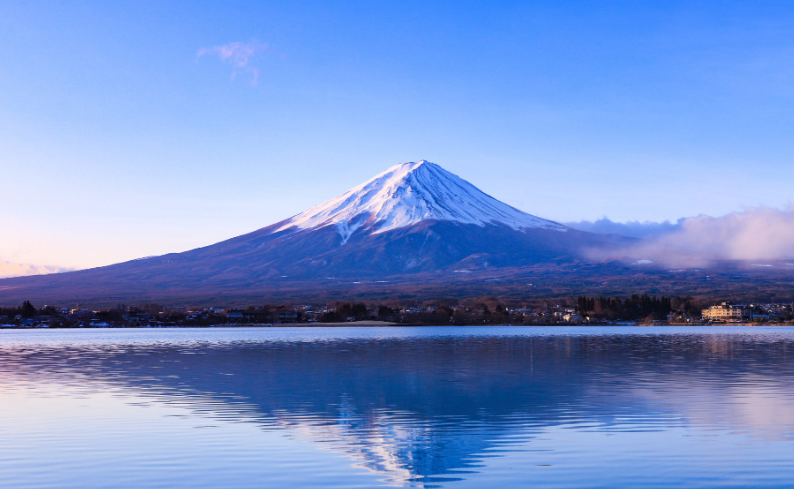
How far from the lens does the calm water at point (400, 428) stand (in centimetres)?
1666

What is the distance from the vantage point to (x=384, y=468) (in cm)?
1725

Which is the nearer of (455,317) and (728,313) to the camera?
(728,313)

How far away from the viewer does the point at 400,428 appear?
75.0ft

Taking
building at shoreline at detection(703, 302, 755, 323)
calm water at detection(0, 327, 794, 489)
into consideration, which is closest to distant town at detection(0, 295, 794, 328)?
building at shoreline at detection(703, 302, 755, 323)

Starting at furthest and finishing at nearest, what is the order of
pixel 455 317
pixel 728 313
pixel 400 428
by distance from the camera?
pixel 455 317
pixel 728 313
pixel 400 428

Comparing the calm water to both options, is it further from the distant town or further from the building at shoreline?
the building at shoreline

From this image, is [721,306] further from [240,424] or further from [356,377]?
[240,424]

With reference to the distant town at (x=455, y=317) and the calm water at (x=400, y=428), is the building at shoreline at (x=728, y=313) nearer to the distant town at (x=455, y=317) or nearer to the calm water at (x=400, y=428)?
the distant town at (x=455, y=317)

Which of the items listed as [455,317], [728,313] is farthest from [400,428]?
[728,313]

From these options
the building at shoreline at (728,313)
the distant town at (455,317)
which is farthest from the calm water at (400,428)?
the building at shoreline at (728,313)

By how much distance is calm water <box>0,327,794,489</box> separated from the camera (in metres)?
16.7

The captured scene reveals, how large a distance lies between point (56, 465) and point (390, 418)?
9959mm

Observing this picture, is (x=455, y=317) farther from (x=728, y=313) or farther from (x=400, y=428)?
(x=400, y=428)

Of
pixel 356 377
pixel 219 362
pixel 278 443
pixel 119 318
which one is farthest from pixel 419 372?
pixel 119 318
